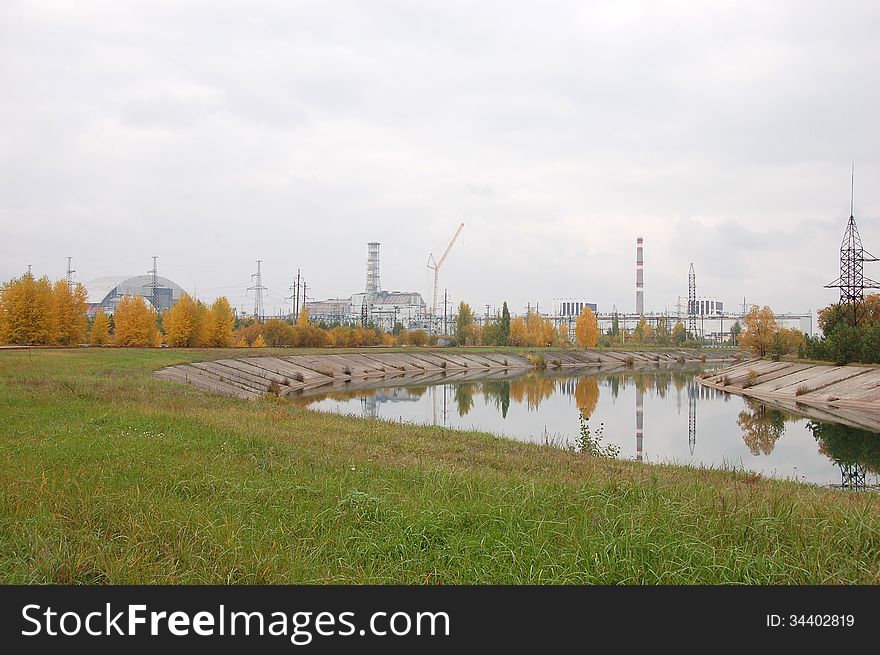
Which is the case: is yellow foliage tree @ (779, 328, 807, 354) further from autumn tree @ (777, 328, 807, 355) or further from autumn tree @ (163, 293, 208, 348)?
autumn tree @ (163, 293, 208, 348)

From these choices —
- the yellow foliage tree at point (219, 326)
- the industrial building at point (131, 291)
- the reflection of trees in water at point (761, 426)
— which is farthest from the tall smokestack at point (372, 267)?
the reflection of trees in water at point (761, 426)

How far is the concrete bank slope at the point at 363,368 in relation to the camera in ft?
89.9

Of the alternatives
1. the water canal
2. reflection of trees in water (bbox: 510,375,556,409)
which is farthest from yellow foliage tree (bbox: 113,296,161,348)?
reflection of trees in water (bbox: 510,375,556,409)

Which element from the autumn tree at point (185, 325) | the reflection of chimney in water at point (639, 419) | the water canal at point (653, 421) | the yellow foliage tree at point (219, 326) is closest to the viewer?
the water canal at point (653, 421)

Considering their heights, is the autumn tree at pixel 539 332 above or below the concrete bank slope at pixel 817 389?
above

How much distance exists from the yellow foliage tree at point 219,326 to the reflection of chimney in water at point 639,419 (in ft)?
99.7

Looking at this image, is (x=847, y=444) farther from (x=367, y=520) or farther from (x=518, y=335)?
(x=518, y=335)

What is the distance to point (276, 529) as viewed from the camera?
512cm

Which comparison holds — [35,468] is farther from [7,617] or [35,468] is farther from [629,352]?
[629,352]

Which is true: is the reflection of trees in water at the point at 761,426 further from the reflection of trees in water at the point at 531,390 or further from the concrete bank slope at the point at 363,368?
the concrete bank slope at the point at 363,368

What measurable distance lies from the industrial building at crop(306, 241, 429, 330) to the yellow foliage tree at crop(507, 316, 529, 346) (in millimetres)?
40999

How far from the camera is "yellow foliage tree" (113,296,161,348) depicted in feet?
147

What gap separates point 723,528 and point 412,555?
99.5 inches

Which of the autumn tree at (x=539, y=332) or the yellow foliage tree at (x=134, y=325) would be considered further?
the autumn tree at (x=539, y=332)
